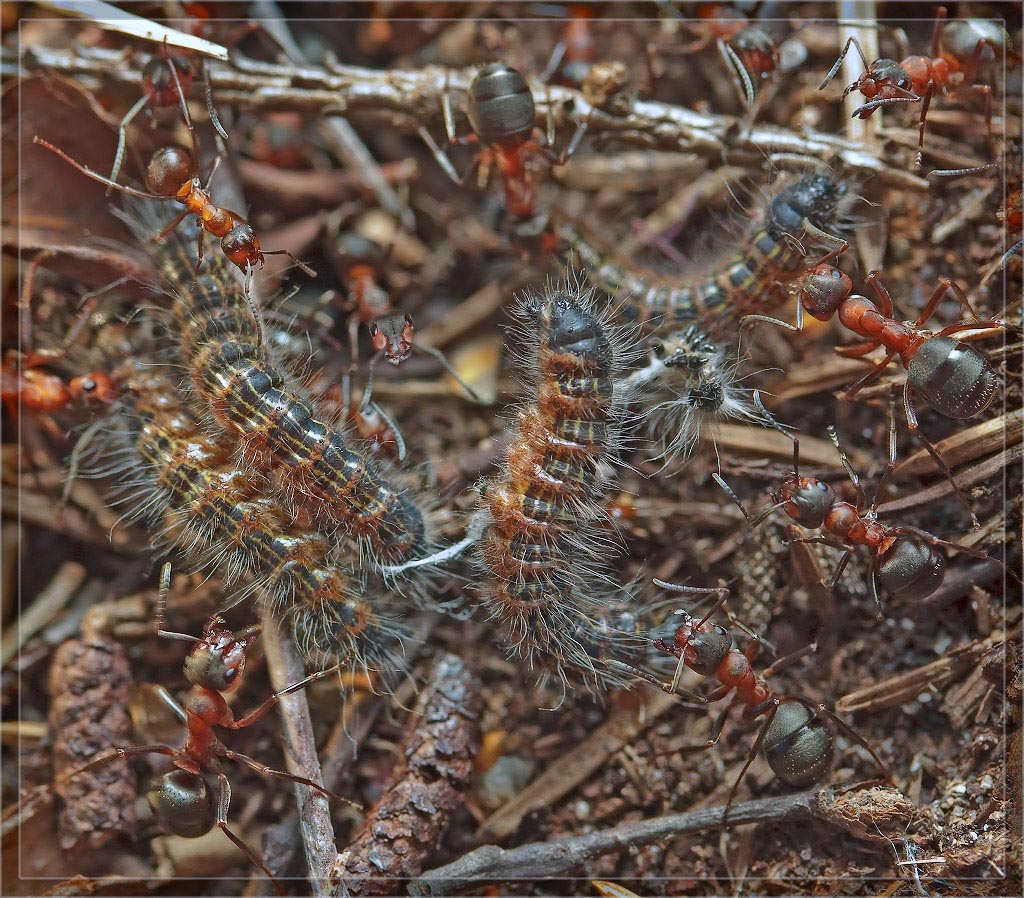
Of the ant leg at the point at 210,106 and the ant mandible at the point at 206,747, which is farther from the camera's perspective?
the ant leg at the point at 210,106

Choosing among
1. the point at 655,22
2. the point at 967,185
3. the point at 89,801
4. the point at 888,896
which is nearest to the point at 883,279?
the point at 967,185

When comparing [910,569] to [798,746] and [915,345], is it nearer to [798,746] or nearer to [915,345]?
[798,746]

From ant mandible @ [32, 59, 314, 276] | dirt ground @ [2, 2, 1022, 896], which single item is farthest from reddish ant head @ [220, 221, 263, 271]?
dirt ground @ [2, 2, 1022, 896]

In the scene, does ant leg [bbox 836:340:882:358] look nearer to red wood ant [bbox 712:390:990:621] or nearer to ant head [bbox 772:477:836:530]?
red wood ant [bbox 712:390:990:621]

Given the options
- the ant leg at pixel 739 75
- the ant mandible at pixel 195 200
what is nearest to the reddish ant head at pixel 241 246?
the ant mandible at pixel 195 200

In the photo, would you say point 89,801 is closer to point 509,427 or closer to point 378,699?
point 378,699

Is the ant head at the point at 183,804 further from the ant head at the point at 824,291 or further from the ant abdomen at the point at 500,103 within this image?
the ant head at the point at 824,291

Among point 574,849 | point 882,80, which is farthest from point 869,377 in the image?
point 574,849
